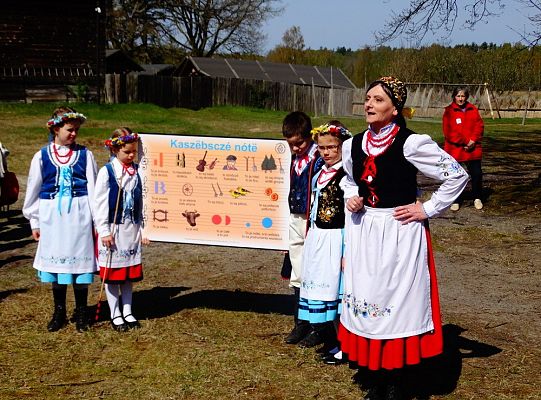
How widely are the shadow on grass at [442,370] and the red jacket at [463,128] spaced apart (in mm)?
5823

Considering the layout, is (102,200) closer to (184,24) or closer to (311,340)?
(311,340)

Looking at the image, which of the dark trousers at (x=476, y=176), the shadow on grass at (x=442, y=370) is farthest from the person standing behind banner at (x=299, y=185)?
the dark trousers at (x=476, y=176)

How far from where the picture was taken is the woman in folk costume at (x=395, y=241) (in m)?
4.43

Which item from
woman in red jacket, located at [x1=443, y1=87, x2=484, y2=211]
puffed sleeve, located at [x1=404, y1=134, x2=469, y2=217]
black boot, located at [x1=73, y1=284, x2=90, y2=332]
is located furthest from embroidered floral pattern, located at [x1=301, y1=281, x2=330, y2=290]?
woman in red jacket, located at [x1=443, y1=87, x2=484, y2=211]

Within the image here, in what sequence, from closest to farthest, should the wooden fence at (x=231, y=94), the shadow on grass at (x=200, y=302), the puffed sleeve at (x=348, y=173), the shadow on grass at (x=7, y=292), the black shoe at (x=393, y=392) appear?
the black shoe at (x=393, y=392), the puffed sleeve at (x=348, y=173), the shadow on grass at (x=200, y=302), the shadow on grass at (x=7, y=292), the wooden fence at (x=231, y=94)

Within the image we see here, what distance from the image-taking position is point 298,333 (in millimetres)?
5949

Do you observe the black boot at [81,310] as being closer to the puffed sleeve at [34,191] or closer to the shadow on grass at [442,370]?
the puffed sleeve at [34,191]

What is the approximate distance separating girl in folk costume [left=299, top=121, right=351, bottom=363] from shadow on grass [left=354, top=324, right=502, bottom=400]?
0.54 metres

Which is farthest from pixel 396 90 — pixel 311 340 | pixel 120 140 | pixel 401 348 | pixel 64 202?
pixel 64 202

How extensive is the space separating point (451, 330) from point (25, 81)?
26346 mm

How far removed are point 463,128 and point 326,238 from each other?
680 cm

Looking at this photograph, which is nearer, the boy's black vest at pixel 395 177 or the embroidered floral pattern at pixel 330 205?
the boy's black vest at pixel 395 177

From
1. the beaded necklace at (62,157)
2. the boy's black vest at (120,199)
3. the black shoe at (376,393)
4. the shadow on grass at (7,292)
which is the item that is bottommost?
the shadow on grass at (7,292)

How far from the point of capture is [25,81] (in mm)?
29547
